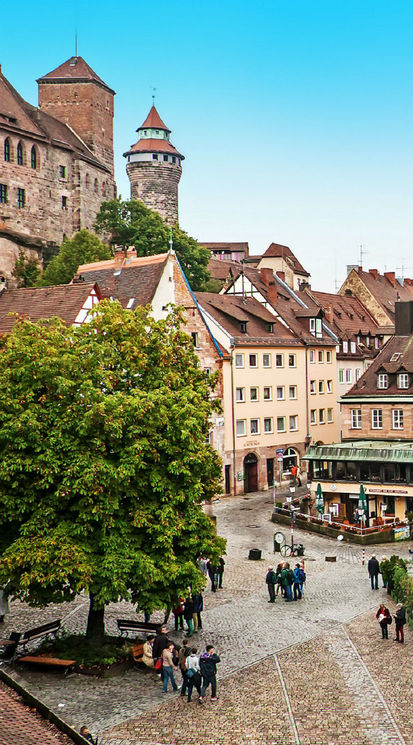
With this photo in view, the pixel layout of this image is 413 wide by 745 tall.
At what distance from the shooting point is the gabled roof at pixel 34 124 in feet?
305

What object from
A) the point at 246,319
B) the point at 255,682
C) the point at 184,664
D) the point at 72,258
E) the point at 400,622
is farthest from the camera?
the point at 72,258

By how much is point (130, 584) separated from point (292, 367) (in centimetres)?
4541

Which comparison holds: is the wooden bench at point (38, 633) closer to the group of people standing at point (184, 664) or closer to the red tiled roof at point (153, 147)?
the group of people standing at point (184, 664)

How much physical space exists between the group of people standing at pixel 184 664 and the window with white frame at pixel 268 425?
40.1 metres

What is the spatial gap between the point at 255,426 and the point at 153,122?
3028 inches

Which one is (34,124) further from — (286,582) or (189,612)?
(189,612)

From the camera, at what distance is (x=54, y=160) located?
327ft

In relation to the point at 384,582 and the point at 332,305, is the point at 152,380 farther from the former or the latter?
the point at 332,305

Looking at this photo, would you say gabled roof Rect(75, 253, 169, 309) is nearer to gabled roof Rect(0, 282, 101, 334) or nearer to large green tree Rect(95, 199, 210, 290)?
gabled roof Rect(0, 282, 101, 334)

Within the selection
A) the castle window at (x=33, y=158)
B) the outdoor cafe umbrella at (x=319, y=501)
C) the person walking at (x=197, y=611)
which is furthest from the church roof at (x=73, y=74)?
the person walking at (x=197, y=611)

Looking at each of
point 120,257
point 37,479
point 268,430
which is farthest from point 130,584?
point 268,430

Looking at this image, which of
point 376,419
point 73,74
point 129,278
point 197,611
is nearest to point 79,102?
point 73,74

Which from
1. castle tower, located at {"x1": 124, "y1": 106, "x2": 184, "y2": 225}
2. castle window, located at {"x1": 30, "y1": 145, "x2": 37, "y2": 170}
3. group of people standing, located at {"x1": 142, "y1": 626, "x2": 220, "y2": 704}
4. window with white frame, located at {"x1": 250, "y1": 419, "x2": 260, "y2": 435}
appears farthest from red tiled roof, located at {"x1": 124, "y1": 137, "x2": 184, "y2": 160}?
group of people standing, located at {"x1": 142, "y1": 626, "x2": 220, "y2": 704}

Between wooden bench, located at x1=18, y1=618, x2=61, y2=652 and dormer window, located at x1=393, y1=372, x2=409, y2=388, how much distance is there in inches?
1508
